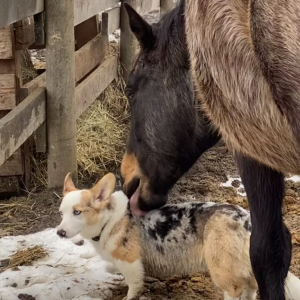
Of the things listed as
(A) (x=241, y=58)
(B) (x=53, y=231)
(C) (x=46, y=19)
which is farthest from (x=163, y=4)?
(A) (x=241, y=58)

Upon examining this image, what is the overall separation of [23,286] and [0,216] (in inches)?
47.5

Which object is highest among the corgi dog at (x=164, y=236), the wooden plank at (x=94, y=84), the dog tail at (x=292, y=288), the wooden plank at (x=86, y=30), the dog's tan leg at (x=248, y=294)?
the wooden plank at (x=86, y=30)

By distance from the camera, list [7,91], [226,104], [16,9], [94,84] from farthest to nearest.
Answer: [94,84]
[7,91]
[16,9]
[226,104]

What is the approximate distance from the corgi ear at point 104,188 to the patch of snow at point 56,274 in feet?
1.89

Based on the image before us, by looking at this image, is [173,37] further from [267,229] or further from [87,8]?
[87,8]

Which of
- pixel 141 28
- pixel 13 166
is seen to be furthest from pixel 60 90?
pixel 141 28

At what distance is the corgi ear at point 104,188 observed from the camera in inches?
144

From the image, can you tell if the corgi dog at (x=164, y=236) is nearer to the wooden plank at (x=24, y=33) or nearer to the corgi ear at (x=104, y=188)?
the corgi ear at (x=104, y=188)

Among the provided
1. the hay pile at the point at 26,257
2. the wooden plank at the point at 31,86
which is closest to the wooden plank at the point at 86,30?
the wooden plank at the point at 31,86

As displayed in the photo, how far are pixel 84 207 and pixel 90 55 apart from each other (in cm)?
324

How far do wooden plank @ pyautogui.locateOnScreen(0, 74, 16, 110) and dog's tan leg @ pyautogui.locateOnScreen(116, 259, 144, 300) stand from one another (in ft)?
6.68

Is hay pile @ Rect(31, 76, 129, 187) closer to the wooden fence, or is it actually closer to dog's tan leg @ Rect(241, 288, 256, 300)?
the wooden fence

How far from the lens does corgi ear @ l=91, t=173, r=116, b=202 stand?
3.66 metres

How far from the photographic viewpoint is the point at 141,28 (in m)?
3.36
